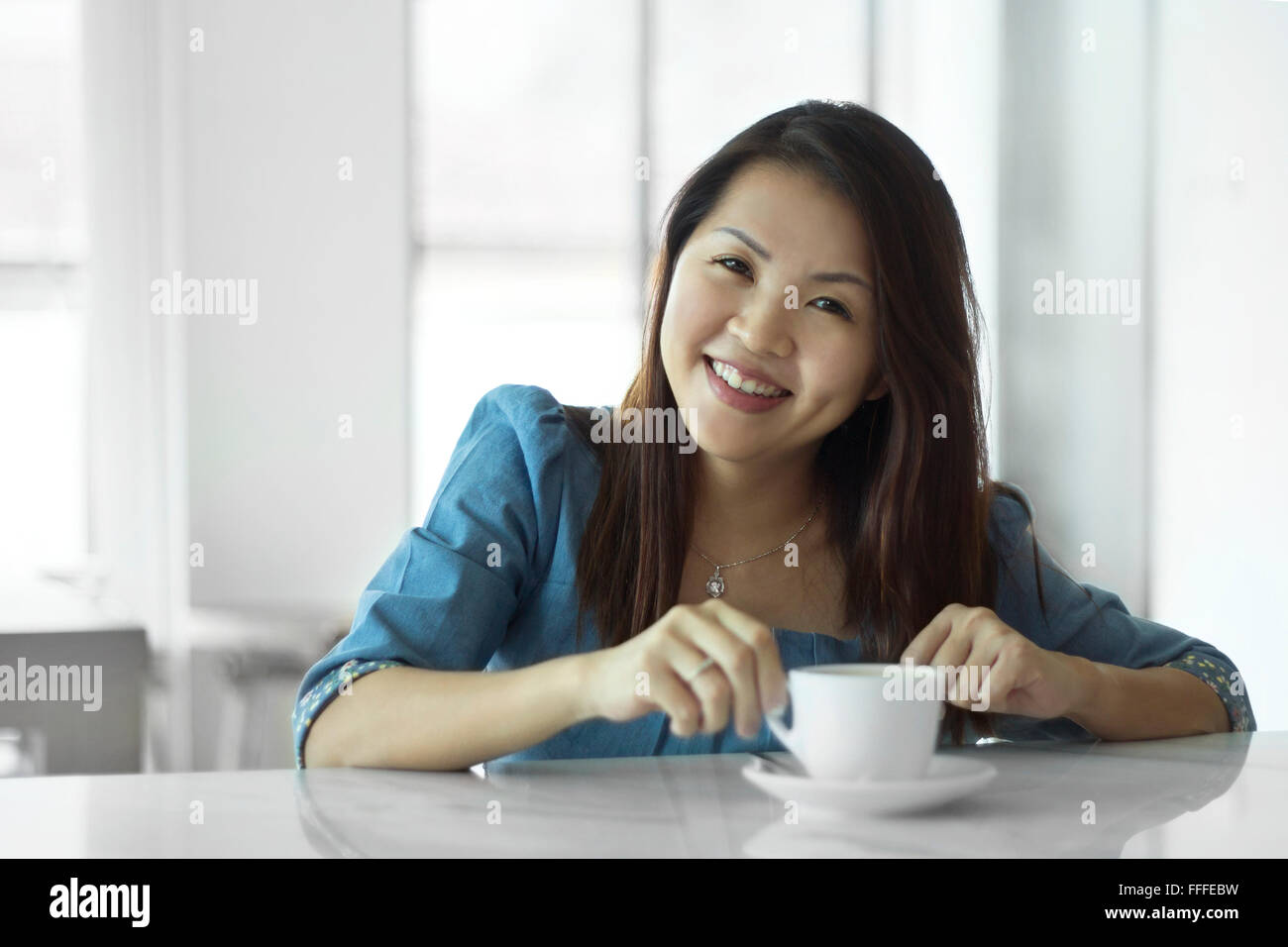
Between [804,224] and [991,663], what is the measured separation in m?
0.44

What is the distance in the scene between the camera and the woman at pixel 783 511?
1.11 meters

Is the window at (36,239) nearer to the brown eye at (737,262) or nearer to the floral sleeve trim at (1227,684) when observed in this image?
the brown eye at (737,262)

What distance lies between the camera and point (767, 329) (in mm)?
1176

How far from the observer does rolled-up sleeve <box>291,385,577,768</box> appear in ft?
3.52

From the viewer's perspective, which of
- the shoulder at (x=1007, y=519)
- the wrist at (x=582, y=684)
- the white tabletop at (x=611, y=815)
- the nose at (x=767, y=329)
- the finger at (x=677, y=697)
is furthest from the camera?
the shoulder at (x=1007, y=519)

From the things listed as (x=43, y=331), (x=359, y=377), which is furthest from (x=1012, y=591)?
(x=43, y=331)

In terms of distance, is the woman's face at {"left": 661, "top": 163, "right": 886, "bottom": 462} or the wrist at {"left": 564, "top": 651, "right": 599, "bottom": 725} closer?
the wrist at {"left": 564, "top": 651, "right": 599, "bottom": 725}

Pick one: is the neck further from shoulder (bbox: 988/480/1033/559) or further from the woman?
shoulder (bbox: 988/480/1033/559)
